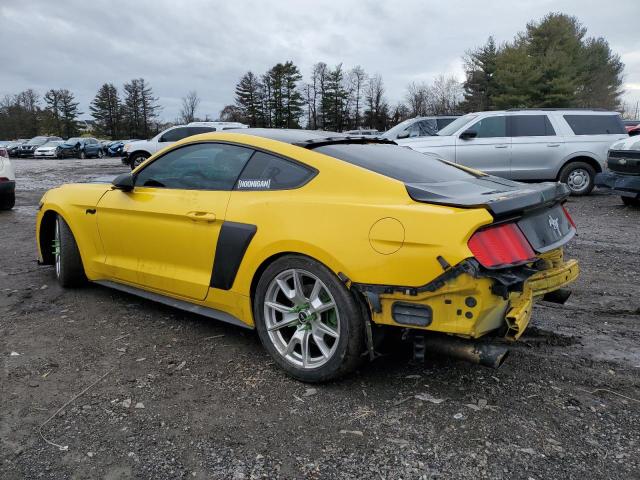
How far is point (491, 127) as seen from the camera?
11242 millimetres

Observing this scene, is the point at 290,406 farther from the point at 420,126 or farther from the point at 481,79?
the point at 481,79

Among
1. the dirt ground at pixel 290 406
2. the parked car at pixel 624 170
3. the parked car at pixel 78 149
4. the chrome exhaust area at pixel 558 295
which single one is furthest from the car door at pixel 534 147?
the parked car at pixel 78 149

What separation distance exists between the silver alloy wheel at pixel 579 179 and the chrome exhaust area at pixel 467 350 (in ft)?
32.5

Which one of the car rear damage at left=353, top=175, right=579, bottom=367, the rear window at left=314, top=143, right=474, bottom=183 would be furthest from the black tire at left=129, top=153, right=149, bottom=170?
the car rear damage at left=353, top=175, right=579, bottom=367

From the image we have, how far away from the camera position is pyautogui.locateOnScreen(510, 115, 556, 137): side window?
11141mm

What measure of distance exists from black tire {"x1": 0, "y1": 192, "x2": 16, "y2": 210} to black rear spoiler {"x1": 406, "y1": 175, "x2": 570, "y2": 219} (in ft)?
31.4

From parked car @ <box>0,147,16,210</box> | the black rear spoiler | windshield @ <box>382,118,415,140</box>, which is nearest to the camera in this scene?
the black rear spoiler

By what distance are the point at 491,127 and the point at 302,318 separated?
9536 mm

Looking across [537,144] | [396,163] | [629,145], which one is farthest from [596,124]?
[396,163]

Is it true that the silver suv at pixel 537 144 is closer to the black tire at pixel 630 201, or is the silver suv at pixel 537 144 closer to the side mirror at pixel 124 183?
the black tire at pixel 630 201

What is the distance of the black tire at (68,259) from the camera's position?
14.9 ft

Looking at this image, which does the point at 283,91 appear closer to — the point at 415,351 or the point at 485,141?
the point at 485,141

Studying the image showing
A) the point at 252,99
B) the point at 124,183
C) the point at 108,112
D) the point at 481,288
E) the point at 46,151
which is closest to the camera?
the point at 481,288

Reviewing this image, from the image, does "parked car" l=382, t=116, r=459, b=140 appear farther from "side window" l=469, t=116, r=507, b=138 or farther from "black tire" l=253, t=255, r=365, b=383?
"black tire" l=253, t=255, r=365, b=383
